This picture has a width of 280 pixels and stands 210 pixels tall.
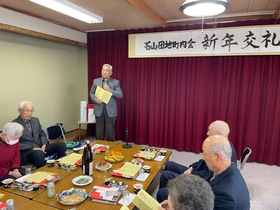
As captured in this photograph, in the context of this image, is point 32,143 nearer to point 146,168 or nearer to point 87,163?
point 87,163

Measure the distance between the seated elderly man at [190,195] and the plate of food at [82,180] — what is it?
37.7 inches

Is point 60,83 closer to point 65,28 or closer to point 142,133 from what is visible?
point 65,28

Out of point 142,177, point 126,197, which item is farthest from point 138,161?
point 126,197

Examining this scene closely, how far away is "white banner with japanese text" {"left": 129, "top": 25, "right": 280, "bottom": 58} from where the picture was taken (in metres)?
3.17

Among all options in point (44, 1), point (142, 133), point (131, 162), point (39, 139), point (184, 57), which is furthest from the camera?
point (142, 133)

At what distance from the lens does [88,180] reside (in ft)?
5.68

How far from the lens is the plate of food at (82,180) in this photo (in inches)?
66.0

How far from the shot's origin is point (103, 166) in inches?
78.4

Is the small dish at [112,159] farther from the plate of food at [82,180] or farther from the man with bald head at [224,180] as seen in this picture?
the man with bald head at [224,180]

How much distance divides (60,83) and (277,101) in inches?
158

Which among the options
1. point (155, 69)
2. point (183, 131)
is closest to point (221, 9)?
point (155, 69)

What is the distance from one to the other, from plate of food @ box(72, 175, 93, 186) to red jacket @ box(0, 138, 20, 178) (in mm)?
892

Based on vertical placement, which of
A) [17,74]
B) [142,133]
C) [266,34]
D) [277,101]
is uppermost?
[266,34]

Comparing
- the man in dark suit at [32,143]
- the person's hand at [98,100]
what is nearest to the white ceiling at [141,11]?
the person's hand at [98,100]
